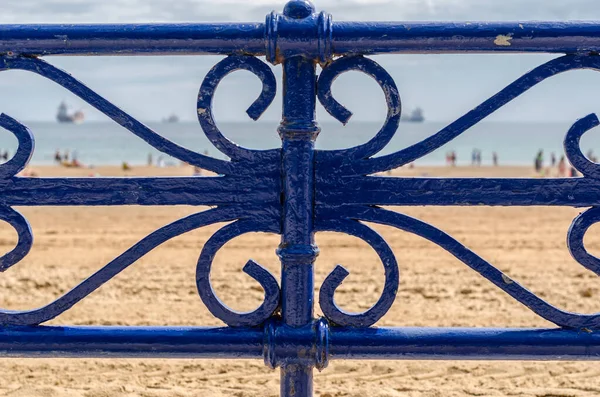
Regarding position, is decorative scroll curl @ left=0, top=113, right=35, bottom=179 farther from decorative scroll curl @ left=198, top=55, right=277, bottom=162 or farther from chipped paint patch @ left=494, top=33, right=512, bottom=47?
chipped paint patch @ left=494, top=33, right=512, bottom=47

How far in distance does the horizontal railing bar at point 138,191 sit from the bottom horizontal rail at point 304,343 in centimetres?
35

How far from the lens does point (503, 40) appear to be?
1.81 m

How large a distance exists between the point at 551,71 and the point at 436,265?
6.75 metres

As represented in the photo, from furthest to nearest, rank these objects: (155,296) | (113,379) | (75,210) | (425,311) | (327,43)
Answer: (75,210)
(155,296)
(425,311)
(113,379)
(327,43)

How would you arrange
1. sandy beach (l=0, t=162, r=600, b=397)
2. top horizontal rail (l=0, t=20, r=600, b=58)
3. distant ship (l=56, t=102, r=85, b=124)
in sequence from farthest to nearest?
1. distant ship (l=56, t=102, r=85, b=124)
2. sandy beach (l=0, t=162, r=600, b=397)
3. top horizontal rail (l=0, t=20, r=600, b=58)

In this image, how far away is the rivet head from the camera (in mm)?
1811

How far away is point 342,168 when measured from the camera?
185 cm

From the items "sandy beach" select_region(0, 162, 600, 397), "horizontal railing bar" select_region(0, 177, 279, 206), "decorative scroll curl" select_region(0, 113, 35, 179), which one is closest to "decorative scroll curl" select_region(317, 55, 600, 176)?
"horizontal railing bar" select_region(0, 177, 279, 206)

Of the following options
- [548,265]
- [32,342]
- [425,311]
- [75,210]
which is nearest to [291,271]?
[32,342]

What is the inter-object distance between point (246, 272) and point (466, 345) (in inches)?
24.2

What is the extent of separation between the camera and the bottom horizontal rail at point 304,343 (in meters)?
1.84

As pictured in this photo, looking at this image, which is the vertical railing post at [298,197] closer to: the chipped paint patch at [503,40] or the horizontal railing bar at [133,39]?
the horizontal railing bar at [133,39]

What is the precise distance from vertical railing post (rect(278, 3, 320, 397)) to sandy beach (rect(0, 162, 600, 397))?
2.18 m

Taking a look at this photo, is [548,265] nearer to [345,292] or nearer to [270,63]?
[345,292]
